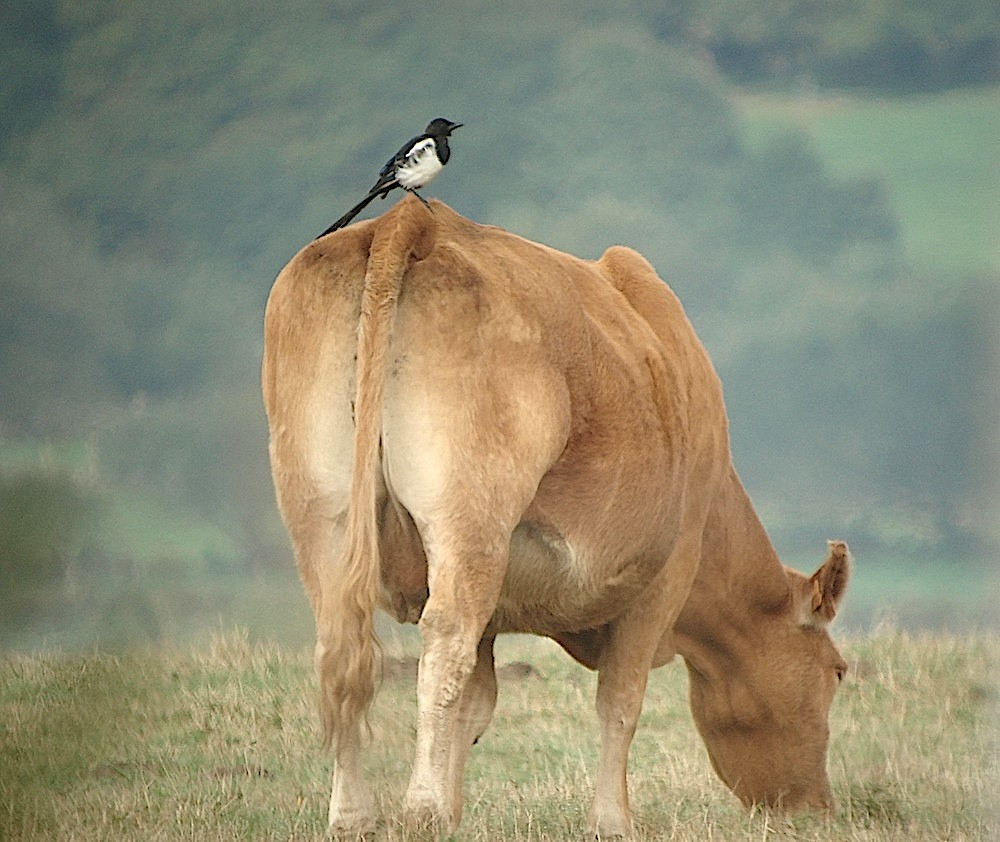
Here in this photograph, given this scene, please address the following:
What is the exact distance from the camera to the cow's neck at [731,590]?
15.4 ft

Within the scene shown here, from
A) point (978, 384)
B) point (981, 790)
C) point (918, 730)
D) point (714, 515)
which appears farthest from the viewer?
point (978, 384)

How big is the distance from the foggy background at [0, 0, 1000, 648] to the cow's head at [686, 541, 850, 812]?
2.37 ft

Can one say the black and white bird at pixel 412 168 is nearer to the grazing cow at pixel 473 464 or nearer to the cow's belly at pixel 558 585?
the grazing cow at pixel 473 464

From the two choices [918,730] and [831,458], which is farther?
[831,458]

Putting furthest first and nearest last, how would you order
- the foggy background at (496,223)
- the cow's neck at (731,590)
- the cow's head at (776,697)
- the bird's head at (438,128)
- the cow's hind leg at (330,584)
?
1. the foggy background at (496,223)
2. the cow's head at (776,697)
3. the cow's neck at (731,590)
4. the bird's head at (438,128)
5. the cow's hind leg at (330,584)

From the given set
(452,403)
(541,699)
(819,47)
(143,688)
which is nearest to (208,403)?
Result: (143,688)

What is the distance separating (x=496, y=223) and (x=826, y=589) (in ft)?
5.58

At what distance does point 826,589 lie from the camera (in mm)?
4766

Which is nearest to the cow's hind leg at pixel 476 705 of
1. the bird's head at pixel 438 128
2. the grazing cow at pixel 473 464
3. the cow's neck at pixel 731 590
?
the grazing cow at pixel 473 464

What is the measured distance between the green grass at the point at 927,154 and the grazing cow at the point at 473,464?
1.60 meters

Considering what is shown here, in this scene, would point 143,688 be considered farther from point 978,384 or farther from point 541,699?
point 978,384

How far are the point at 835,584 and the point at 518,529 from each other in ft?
4.75

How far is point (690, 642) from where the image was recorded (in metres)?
4.82

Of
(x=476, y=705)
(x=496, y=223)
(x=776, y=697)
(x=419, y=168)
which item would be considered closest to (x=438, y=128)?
(x=419, y=168)
